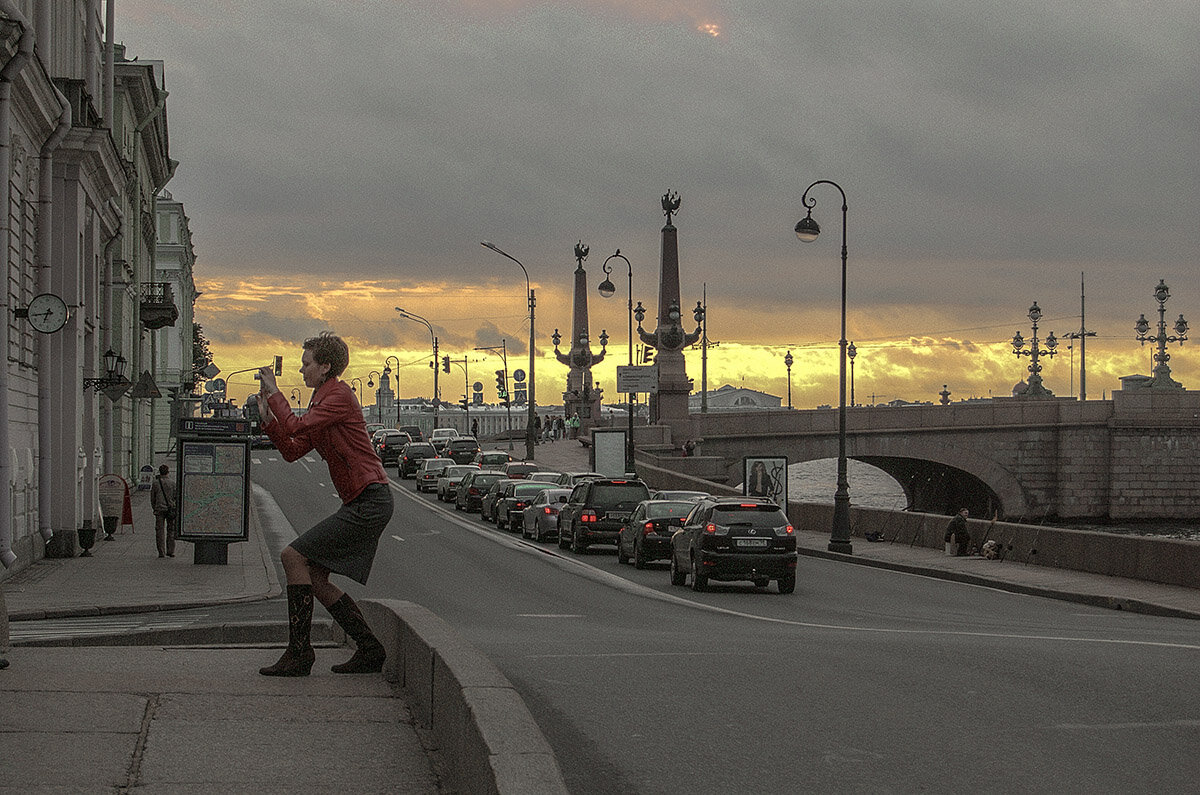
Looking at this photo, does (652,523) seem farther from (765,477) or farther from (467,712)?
(467,712)

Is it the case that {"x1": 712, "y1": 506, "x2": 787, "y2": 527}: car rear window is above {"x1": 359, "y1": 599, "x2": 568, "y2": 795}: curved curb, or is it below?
below

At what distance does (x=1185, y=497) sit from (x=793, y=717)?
252 ft

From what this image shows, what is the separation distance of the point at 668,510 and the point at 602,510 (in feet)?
16.2

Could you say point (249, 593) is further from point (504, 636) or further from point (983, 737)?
point (983, 737)

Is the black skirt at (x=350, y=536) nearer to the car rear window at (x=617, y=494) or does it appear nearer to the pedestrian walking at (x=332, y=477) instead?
the pedestrian walking at (x=332, y=477)

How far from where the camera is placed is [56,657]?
9023mm

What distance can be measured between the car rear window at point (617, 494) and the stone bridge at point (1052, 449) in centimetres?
3655

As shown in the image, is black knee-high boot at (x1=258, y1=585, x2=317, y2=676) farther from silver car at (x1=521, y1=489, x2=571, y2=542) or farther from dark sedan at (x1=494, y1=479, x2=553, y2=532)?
dark sedan at (x1=494, y1=479, x2=553, y2=532)

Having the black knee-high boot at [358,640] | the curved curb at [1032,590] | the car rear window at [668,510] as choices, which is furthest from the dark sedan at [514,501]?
the black knee-high boot at [358,640]

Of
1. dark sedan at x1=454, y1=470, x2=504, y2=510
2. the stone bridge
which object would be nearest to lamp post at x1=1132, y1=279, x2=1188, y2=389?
the stone bridge

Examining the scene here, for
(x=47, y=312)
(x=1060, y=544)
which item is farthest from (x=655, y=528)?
(x=47, y=312)

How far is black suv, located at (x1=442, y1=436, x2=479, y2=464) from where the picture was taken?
76.4 m

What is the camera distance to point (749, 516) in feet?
77.3

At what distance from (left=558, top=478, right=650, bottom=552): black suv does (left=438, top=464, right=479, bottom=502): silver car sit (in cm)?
2036
